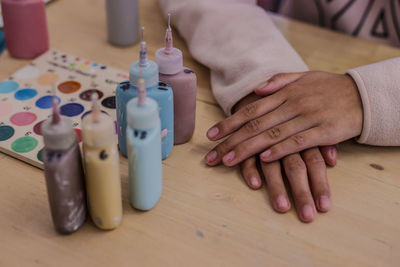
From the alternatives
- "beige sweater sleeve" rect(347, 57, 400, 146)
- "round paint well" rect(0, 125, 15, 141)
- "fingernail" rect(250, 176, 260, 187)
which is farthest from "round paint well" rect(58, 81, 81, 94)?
"beige sweater sleeve" rect(347, 57, 400, 146)

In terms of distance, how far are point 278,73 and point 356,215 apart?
250 millimetres

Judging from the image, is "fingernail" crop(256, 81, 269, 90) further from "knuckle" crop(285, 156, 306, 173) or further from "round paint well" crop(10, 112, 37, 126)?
"round paint well" crop(10, 112, 37, 126)

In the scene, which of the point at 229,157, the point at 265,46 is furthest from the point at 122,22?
the point at 229,157

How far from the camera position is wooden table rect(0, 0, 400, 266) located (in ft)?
1.56

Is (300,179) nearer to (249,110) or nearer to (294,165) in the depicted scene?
(294,165)

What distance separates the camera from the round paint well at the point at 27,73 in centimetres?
72

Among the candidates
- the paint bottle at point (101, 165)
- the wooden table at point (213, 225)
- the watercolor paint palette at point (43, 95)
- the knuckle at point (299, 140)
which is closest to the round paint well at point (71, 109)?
the watercolor paint palette at point (43, 95)

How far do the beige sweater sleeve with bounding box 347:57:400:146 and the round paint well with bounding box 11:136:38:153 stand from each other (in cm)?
45

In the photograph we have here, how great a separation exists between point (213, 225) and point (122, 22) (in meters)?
0.46

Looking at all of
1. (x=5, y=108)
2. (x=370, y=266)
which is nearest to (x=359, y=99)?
(x=370, y=266)

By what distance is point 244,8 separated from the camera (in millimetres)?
827

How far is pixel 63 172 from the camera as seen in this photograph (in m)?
0.43

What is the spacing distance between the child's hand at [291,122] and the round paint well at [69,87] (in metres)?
0.23

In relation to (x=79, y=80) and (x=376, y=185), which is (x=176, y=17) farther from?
(x=376, y=185)
